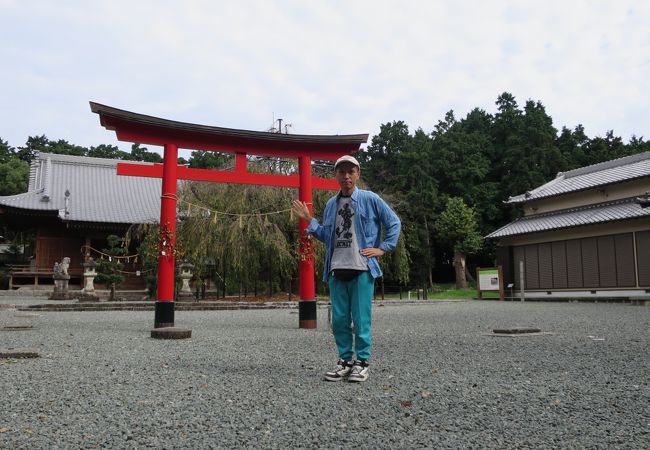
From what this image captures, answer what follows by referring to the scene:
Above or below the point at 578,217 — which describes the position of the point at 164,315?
below

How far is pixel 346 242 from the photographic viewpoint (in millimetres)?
4242

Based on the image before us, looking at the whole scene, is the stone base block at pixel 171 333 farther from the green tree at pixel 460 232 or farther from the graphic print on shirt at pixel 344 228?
the green tree at pixel 460 232

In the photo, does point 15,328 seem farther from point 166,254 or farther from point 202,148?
point 202,148

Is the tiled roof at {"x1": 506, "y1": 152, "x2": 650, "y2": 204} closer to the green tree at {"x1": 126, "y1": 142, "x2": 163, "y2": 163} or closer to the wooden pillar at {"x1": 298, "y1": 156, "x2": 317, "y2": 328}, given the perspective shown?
Answer: the wooden pillar at {"x1": 298, "y1": 156, "x2": 317, "y2": 328}

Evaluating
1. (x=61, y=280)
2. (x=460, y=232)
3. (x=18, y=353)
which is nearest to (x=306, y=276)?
(x=18, y=353)

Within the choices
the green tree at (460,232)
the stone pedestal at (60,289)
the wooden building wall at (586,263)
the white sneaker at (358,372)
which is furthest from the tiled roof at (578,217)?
the stone pedestal at (60,289)

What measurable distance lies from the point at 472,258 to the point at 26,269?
85.2ft

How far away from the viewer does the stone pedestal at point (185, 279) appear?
18766 mm

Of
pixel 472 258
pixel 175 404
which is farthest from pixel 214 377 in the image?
pixel 472 258

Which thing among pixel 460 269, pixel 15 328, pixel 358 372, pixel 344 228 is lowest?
pixel 15 328

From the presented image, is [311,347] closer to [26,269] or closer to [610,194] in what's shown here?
[610,194]

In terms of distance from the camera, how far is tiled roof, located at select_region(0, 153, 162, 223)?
962 inches

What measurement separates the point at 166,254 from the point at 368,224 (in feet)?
18.0

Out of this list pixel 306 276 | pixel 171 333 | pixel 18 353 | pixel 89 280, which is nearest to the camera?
pixel 18 353
